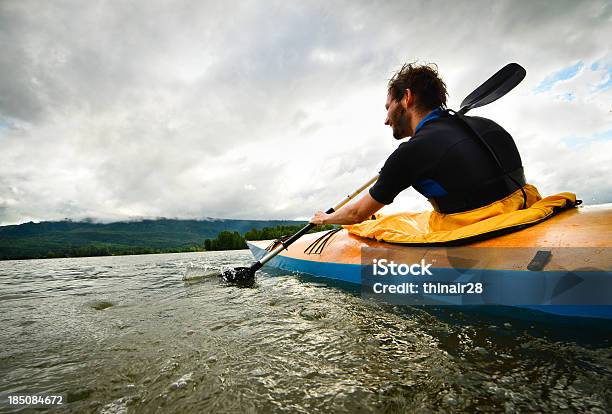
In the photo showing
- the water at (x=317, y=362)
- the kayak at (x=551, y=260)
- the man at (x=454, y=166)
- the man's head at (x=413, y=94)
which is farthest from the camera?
the man's head at (x=413, y=94)

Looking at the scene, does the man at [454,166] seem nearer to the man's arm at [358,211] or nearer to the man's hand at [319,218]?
the man's arm at [358,211]

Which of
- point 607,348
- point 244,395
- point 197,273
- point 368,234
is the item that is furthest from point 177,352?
point 197,273

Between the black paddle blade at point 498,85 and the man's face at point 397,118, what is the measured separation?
28.0 inches

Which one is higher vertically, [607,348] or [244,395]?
[607,348]

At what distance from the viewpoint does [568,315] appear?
2.05 metres

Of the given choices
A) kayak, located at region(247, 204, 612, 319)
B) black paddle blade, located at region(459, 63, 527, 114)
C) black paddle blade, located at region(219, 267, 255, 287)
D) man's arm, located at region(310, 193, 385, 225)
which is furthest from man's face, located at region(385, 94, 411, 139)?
black paddle blade, located at region(219, 267, 255, 287)

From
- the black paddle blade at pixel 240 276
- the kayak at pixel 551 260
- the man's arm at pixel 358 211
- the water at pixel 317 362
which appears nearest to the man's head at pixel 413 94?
the man's arm at pixel 358 211

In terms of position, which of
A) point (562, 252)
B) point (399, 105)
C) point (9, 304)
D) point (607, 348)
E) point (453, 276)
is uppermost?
point (399, 105)

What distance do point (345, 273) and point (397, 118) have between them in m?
2.46

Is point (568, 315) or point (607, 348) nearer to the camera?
point (607, 348)

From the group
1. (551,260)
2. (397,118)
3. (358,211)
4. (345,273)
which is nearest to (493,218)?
(551,260)

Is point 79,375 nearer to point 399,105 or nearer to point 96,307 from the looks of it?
point 96,307

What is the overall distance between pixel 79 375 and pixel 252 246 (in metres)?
8.91

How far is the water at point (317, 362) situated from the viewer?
4.58 feet
